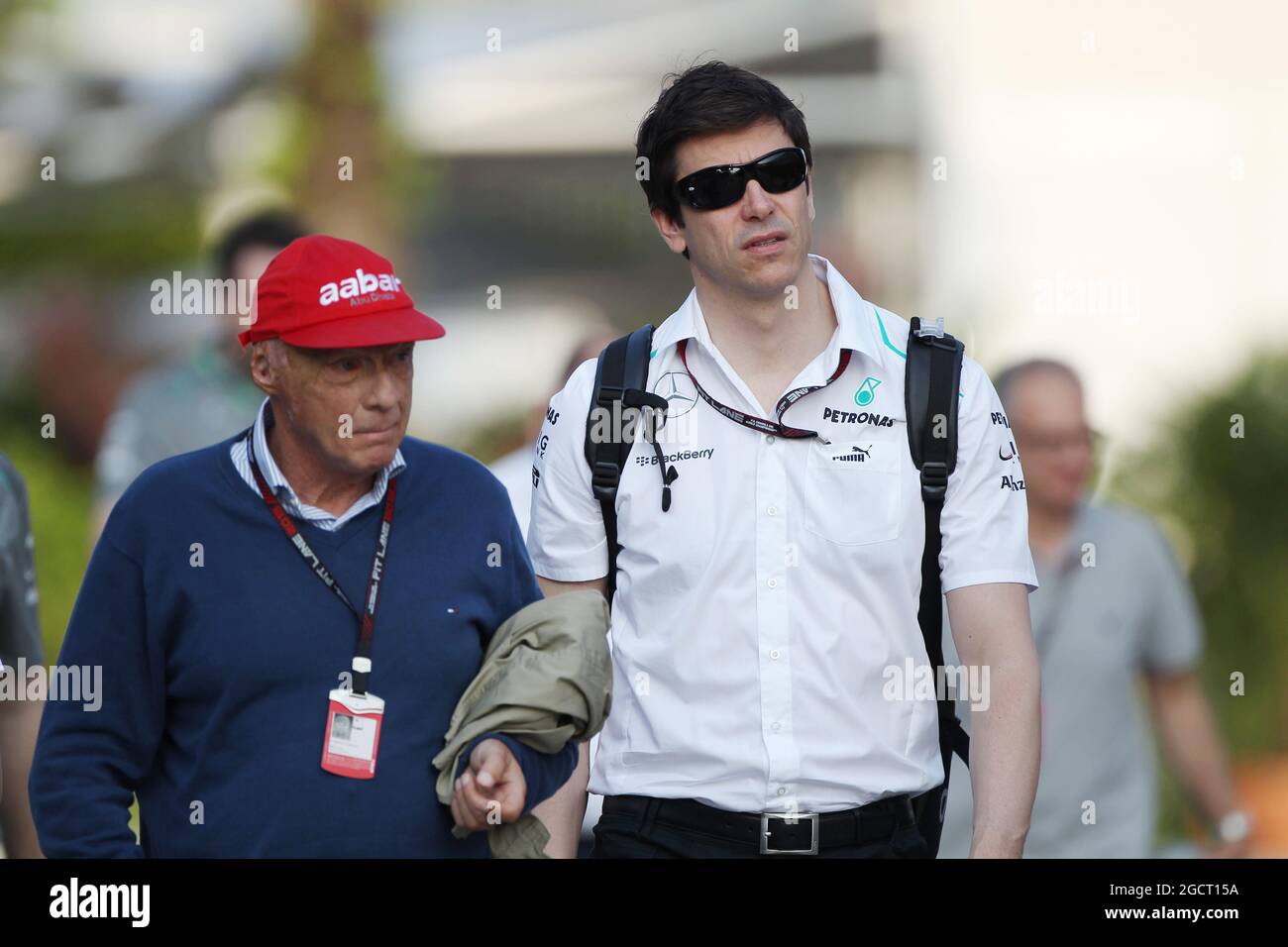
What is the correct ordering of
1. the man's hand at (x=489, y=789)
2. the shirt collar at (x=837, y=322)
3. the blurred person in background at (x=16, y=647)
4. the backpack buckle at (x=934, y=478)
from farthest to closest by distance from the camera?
the blurred person in background at (x=16, y=647) → the shirt collar at (x=837, y=322) → the backpack buckle at (x=934, y=478) → the man's hand at (x=489, y=789)

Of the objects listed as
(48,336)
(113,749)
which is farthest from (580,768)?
(48,336)

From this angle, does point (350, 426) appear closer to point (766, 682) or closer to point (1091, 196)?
point (766, 682)

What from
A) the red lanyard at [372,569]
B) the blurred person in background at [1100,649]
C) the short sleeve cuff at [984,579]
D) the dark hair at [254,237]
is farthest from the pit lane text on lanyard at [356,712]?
the blurred person in background at [1100,649]

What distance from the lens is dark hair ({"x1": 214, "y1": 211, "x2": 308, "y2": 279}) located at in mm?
5664

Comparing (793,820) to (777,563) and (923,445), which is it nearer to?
(777,563)

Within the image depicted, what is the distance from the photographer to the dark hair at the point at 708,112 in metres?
3.52

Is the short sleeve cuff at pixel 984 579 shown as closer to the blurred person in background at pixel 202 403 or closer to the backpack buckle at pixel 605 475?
the backpack buckle at pixel 605 475

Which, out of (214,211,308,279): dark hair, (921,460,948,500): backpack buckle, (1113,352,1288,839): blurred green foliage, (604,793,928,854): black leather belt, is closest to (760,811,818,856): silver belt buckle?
(604,793,928,854): black leather belt

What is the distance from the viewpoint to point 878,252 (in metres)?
8.83

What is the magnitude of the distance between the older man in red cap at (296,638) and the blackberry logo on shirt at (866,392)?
0.80m

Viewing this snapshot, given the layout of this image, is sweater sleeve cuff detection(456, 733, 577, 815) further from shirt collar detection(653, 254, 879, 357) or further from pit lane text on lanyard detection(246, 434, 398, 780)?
shirt collar detection(653, 254, 879, 357)

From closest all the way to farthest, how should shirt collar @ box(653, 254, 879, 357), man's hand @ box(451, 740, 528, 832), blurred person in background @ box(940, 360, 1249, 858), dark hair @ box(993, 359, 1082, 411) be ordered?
man's hand @ box(451, 740, 528, 832) < shirt collar @ box(653, 254, 879, 357) < blurred person in background @ box(940, 360, 1249, 858) < dark hair @ box(993, 359, 1082, 411)

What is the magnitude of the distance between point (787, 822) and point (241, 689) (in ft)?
3.39
